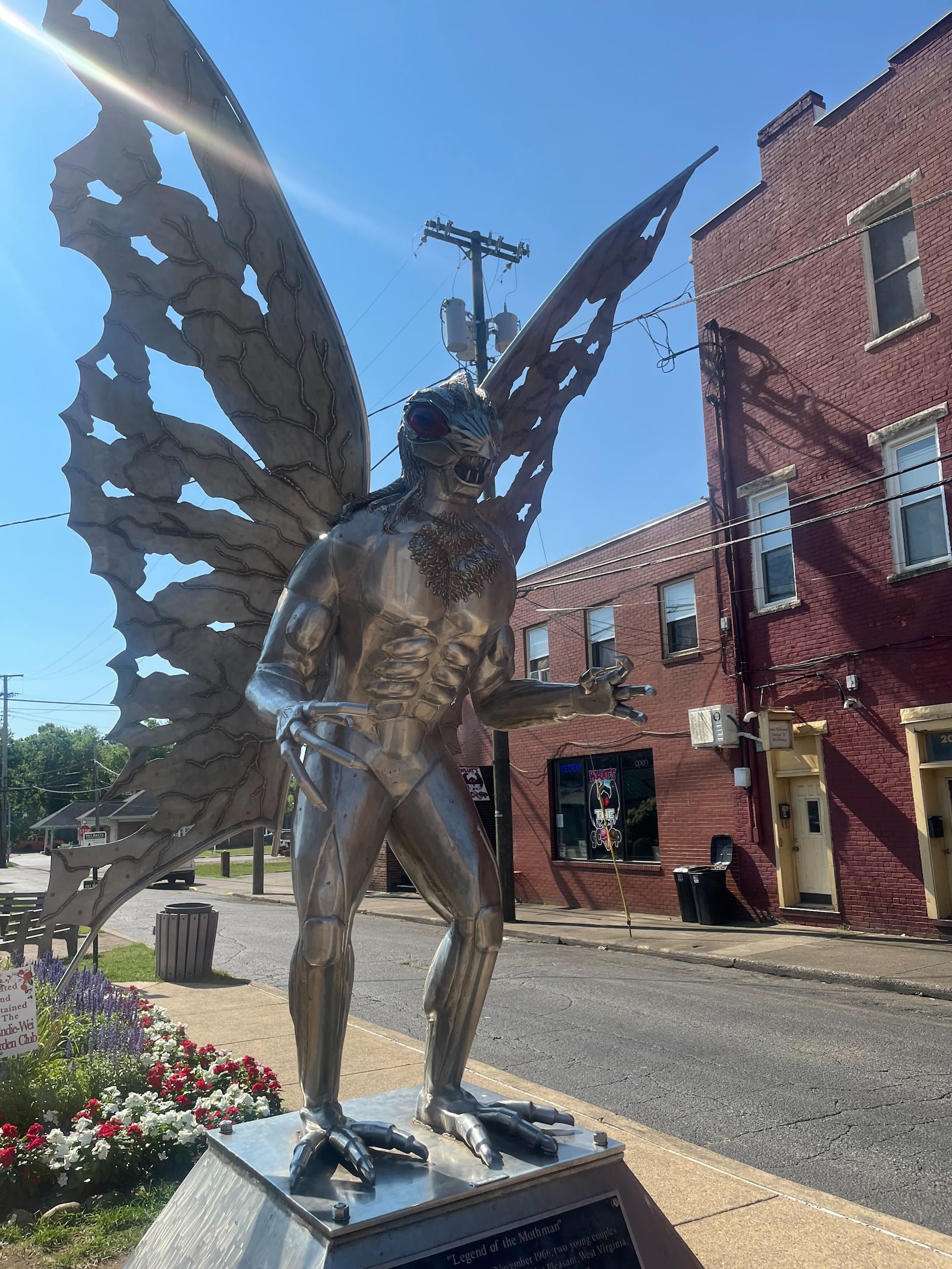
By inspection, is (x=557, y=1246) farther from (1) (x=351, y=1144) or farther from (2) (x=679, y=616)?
(2) (x=679, y=616)

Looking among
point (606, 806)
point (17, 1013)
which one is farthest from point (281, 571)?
point (606, 806)

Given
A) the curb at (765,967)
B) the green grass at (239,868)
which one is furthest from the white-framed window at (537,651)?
the green grass at (239,868)

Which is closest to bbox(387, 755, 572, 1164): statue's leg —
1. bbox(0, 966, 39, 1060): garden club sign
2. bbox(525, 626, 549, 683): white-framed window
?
bbox(0, 966, 39, 1060): garden club sign

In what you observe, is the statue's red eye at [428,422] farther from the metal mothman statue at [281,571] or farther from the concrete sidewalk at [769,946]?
the concrete sidewalk at [769,946]

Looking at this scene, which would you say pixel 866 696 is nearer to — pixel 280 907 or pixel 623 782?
pixel 623 782

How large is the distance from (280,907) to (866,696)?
15.3 m

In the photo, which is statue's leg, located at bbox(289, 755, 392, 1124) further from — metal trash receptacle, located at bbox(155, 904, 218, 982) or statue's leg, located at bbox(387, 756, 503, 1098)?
metal trash receptacle, located at bbox(155, 904, 218, 982)

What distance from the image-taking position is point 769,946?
1286 centimetres

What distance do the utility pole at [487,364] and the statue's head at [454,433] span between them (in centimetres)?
1204

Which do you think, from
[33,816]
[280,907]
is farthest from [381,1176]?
[33,816]

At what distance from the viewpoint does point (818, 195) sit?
15086mm

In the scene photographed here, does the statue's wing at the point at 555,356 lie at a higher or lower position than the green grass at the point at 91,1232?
higher

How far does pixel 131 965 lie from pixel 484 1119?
1068 cm

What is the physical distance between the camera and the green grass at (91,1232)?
383cm
